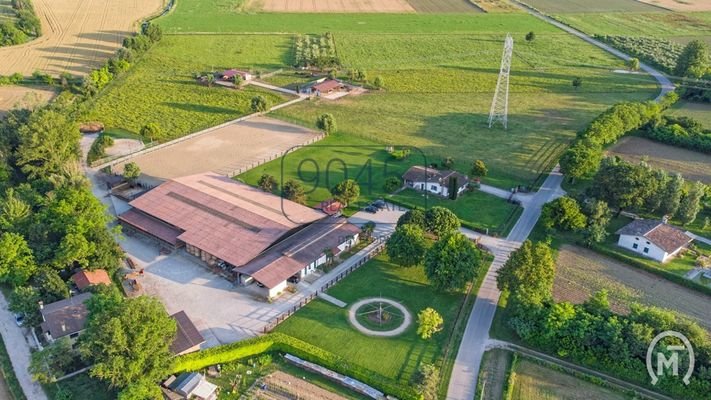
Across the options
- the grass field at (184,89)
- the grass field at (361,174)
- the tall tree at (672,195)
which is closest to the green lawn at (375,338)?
the grass field at (361,174)

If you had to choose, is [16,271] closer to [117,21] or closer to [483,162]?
[483,162]

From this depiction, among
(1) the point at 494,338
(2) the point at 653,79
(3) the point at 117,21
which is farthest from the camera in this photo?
(3) the point at 117,21

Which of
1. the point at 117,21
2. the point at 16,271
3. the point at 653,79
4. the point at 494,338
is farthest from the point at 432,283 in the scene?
the point at 117,21

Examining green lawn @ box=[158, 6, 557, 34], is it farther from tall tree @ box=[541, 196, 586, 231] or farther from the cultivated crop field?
tall tree @ box=[541, 196, 586, 231]

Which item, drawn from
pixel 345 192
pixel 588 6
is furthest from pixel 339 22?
pixel 345 192

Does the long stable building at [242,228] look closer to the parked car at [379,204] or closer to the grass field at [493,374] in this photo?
the parked car at [379,204]

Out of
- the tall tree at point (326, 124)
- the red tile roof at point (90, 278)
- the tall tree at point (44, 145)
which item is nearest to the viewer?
the red tile roof at point (90, 278)

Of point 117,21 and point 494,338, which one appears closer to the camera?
point 494,338
